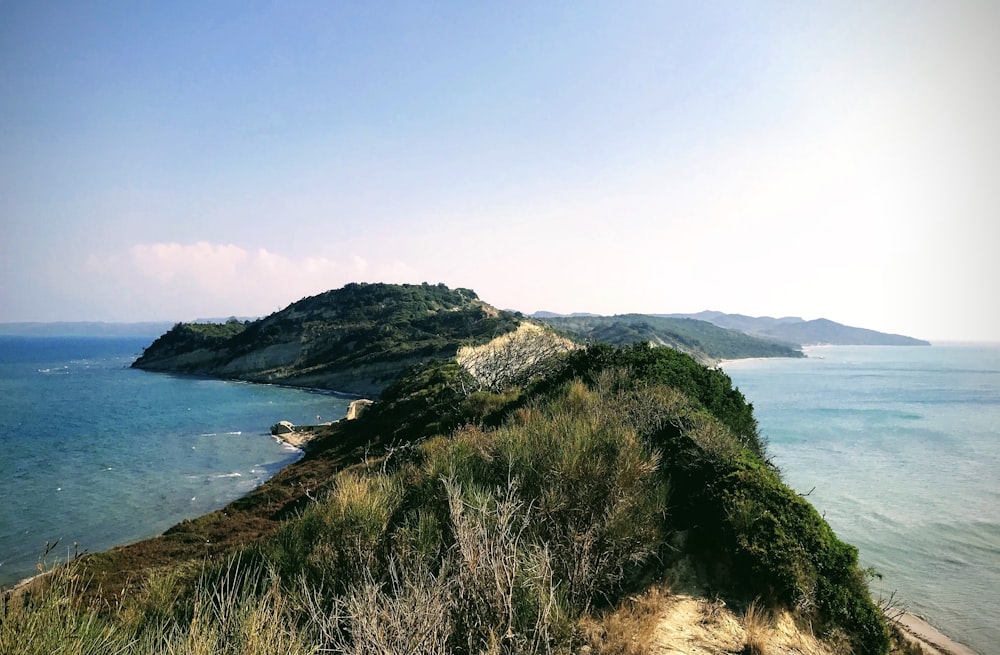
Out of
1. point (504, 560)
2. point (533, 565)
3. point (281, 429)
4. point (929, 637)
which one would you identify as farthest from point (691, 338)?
point (504, 560)

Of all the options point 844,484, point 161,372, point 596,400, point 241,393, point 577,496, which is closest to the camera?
point 577,496

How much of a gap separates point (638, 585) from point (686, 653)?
4.37ft

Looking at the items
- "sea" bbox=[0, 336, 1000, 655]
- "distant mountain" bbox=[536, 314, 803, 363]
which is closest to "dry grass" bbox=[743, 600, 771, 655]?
"sea" bbox=[0, 336, 1000, 655]

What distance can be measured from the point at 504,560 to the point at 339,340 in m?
89.1

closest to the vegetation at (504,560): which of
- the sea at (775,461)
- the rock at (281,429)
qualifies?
the sea at (775,461)

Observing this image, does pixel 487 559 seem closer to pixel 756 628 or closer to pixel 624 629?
pixel 624 629

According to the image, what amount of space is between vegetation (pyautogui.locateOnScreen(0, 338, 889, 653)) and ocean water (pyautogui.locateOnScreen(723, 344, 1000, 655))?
5806mm

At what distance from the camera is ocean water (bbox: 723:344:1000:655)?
1552 centimetres

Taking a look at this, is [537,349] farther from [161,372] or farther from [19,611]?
[161,372]

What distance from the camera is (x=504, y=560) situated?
4.34m

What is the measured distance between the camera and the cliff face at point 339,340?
237ft

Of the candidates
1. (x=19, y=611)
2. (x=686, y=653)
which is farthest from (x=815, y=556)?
(x=19, y=611)

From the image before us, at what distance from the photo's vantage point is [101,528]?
2033 centimetres

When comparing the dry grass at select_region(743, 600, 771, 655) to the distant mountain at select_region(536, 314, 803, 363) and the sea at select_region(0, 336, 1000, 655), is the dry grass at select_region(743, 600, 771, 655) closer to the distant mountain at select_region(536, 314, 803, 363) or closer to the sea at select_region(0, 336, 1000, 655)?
the sea at select_region(0, 336, 1000, 655)
